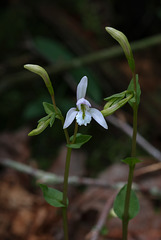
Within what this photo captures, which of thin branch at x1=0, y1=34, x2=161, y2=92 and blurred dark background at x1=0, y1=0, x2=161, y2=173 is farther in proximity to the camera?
blurred dark background at x1=0, y1=0, x2=161, y2=173

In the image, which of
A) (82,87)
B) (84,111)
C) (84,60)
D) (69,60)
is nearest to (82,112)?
(84,111)

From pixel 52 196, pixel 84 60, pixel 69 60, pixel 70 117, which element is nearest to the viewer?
pixel 70 117

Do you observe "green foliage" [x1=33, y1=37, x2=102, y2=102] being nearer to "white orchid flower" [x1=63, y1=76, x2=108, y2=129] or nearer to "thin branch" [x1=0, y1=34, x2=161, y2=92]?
"thin branch" [x1=0, y1=34, x2=161, y2=92]

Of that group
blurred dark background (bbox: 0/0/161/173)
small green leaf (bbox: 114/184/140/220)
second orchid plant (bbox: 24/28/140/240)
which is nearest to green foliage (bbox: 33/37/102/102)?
blurred dark background (bbox: 0/0/161/173)

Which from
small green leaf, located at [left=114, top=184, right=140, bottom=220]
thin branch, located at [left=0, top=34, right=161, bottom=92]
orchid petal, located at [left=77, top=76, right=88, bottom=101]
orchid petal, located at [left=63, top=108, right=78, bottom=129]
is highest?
thin branch, located at [left=0, top=34, right=161, bottom=92]

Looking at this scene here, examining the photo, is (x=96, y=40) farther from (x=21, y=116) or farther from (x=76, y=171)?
(x=76, y=171)

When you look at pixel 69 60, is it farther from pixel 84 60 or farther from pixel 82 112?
pixel 82 112
